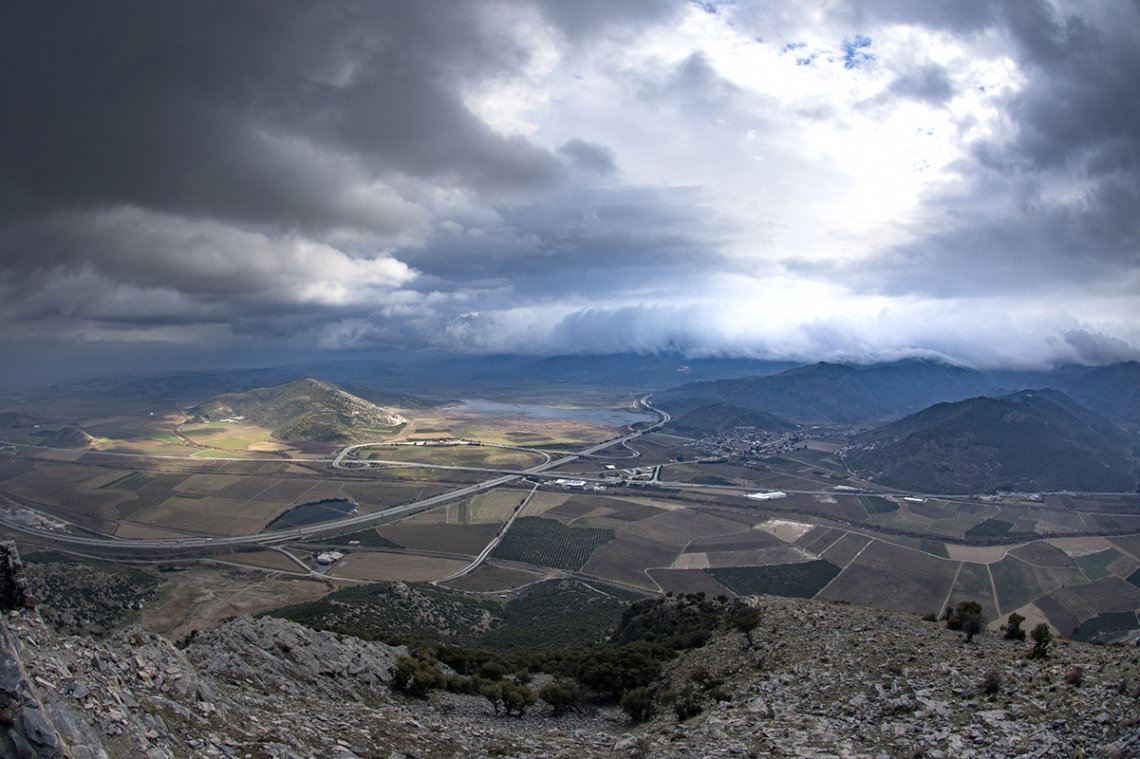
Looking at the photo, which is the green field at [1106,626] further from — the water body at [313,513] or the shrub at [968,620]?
the water body at [313,513]

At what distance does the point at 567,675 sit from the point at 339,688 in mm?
20274

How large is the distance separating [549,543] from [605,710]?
100 m

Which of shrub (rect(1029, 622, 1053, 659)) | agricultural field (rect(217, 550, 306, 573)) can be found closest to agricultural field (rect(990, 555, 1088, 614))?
shrub (rect(1029, 622, 1053, 659))

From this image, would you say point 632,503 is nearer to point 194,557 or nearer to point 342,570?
point 342,570

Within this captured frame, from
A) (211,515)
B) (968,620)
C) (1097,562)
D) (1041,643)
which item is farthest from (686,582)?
(211,515)

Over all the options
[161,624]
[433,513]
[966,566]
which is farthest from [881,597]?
[161,624]

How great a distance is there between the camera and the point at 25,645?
61.1 ft

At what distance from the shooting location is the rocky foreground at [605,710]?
59.2 ft

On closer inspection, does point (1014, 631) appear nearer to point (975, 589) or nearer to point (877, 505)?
point (975, 589)

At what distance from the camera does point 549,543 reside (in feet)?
451

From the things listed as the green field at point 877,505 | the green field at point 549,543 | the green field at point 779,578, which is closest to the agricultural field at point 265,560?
the green field at point 549,543

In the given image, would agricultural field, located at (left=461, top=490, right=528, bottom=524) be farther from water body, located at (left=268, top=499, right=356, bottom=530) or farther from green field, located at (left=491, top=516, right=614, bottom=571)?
water body, located at (left=268, top=499, right=356, bottom=530)

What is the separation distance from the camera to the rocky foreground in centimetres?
1803

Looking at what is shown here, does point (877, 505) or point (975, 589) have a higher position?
point (975, 589)
